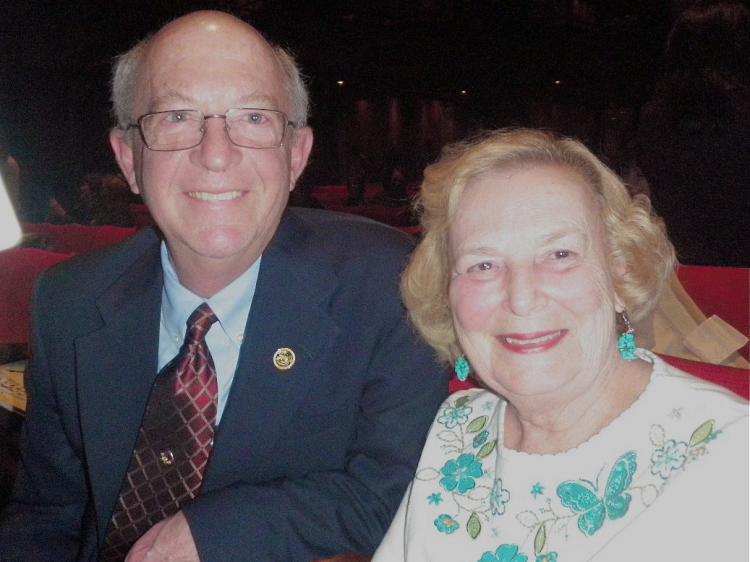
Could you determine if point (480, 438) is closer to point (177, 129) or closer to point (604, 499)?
point (604, 499)

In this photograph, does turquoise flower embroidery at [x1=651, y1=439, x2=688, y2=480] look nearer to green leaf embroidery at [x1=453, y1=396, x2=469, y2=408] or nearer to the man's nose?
green leaf embroidery at [x1=453, y1=396, x2=469, y2=408]

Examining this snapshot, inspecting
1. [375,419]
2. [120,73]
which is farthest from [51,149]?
[375,419]

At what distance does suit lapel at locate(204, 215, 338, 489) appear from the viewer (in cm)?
157

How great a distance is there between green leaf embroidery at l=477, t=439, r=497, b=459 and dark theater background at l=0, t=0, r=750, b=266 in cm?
156

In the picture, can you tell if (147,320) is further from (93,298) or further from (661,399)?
(661,399)

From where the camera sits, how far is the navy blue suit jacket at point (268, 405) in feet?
4.99

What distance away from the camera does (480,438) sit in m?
1.54

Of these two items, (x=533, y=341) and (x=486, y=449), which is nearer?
(x=533, y=341)

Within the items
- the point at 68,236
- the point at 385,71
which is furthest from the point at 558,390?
the point at 385,71

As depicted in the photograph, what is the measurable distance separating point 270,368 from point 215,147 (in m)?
0.54

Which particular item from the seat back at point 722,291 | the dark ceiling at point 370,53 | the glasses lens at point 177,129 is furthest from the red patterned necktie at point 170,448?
the dark ceiling at point 370,53

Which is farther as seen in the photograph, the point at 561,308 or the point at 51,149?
the point at 51,149

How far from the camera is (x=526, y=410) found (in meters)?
1.43

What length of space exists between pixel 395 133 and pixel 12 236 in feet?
50.3
